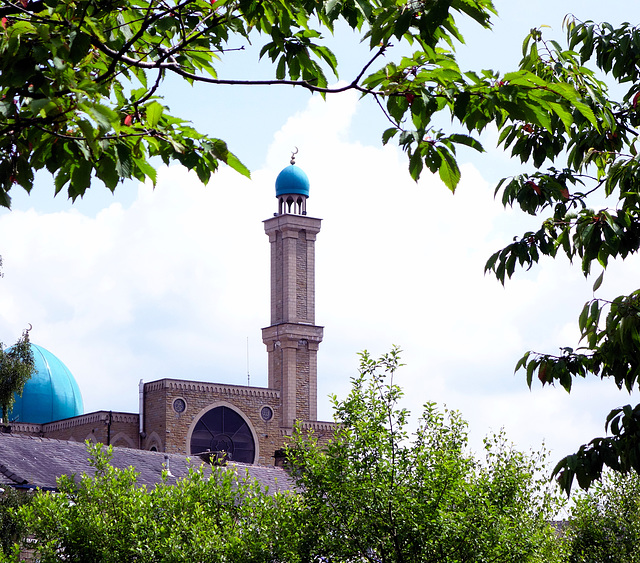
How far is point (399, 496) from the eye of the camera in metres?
14.8

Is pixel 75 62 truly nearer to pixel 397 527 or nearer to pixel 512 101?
pixel 512 101

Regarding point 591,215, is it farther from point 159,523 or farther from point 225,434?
point 225,434

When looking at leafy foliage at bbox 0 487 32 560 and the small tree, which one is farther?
the small tree

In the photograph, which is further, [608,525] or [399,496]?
[608,525]

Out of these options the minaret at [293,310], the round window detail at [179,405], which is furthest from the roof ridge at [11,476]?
the minaret at [293,310]

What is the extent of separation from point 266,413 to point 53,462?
77.2ft

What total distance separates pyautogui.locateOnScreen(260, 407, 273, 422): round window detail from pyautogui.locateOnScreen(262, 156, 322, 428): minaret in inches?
106

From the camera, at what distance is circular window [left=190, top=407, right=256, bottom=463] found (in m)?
48.0

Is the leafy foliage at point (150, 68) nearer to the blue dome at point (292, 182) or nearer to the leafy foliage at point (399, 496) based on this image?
the leafy foliage at point (399, 496)

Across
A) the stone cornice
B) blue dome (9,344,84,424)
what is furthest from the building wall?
blue dome (9,344,84,424)

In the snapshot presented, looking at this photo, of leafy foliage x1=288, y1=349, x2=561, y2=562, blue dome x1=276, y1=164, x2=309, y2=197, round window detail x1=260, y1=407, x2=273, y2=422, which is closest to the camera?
leafy foliage x1=288, y1=349, x2=561, y2=562

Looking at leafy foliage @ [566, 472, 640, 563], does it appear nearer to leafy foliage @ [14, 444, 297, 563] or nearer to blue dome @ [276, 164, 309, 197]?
leafy foliage @ [14, 444, 297, 563]

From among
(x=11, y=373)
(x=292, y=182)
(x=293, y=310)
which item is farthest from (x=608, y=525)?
(x=292, y=182)

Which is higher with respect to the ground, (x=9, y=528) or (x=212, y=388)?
(x=212, y=388)
